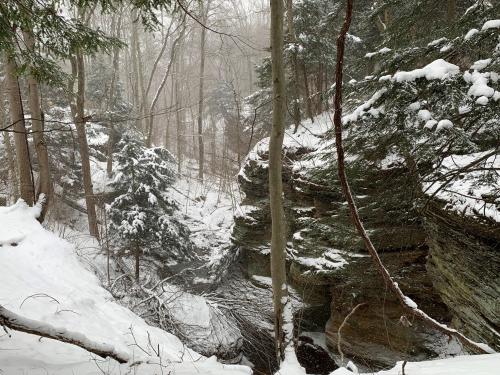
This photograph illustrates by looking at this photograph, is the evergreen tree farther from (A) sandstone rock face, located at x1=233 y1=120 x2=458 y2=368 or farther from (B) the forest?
(A) sandstone rock face, located at x1=233 y1=120 x2=458 y2=368

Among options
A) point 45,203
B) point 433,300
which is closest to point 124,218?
point 45,203

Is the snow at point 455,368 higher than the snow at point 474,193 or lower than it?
lower

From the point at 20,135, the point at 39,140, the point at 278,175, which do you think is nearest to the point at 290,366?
the point at 278,175

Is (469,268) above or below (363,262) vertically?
above

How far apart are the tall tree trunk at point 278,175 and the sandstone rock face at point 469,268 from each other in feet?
7.37

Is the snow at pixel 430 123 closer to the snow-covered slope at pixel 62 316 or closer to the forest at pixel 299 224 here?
the forest at pixel 299 224

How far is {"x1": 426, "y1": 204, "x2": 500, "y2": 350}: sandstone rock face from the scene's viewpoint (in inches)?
161

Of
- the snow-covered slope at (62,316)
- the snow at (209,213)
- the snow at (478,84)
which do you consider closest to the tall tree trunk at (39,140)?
the snow-covered slope at (62,316)

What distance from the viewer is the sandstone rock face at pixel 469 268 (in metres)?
4.09

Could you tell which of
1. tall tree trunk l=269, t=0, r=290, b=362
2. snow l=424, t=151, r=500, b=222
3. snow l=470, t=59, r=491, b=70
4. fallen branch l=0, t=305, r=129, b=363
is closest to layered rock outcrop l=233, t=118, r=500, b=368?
snow l=424, t=151, r=500, b=222

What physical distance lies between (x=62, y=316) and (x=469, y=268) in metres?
5.10

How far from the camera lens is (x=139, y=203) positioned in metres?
11.2

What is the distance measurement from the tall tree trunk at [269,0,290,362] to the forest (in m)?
0.02

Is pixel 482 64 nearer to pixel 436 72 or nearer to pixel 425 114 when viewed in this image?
pixel 436 72
